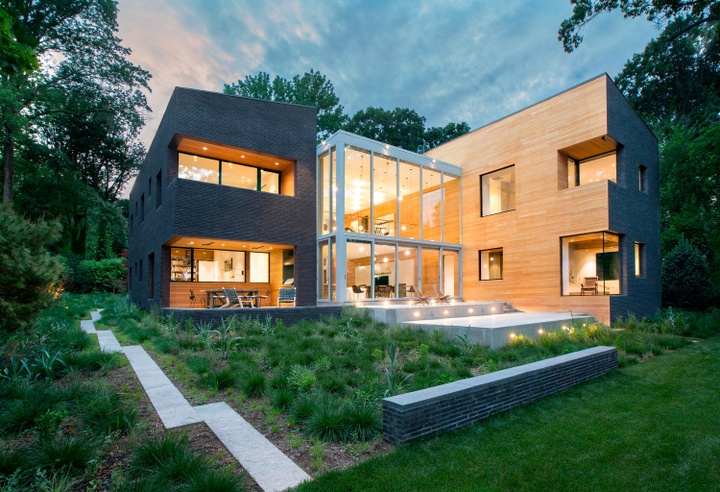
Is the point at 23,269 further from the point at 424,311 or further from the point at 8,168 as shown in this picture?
the point at 8,168

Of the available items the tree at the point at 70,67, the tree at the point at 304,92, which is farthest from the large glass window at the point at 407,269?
the tree at the point at 70,67

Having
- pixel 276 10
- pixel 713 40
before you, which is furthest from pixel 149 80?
pixel 713 40

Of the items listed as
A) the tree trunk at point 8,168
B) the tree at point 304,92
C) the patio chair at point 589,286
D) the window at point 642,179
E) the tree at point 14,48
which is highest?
the tree at point 304,92

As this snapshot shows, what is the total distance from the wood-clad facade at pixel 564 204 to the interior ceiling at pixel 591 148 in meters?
0.03

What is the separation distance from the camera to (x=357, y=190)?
14.4 m

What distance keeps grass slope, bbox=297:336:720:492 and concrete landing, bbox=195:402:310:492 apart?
256 mm

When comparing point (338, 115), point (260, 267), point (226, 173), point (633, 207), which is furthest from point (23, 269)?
point (338, 115)

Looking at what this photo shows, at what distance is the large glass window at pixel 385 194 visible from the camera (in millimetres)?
14727

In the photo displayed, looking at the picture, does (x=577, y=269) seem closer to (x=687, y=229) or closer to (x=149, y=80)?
(x=687, y=229)

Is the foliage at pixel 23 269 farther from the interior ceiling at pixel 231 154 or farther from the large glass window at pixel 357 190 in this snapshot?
the large glass window at pixel 357 190

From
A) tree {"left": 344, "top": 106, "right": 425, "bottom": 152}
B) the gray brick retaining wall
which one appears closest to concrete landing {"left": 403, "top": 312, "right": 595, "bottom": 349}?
the gray brick retaining wall

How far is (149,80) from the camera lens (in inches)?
1073

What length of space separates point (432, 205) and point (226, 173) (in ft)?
26.4

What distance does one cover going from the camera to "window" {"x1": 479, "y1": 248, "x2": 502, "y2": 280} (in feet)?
50.6
